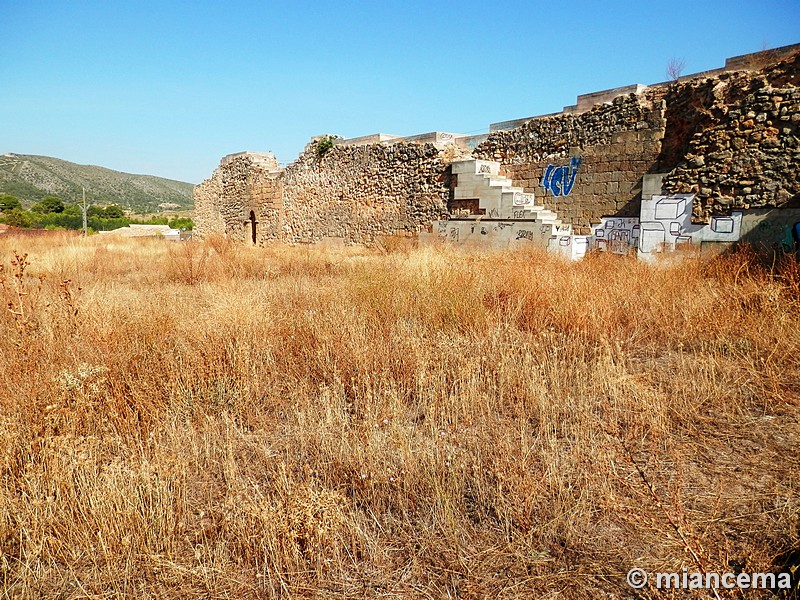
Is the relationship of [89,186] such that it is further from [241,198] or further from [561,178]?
[561,178]

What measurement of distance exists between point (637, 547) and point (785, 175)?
31.8 feet

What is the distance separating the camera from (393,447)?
Result: 2877mm

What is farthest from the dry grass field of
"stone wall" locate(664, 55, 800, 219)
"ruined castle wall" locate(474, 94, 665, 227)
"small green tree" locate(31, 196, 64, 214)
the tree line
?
"small green tree" locate(31, 196, 64, 214)

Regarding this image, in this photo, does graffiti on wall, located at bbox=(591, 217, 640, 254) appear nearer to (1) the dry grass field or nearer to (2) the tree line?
(1) the dry grass field

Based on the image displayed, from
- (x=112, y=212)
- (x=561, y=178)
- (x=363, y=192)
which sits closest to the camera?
(x=561, y=178)

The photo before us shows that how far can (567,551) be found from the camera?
2.15 metres

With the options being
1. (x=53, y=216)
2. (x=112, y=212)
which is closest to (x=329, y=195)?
(x=53, y=216)

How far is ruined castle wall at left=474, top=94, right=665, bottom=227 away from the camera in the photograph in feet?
37.8

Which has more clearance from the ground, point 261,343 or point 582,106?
point 582,106

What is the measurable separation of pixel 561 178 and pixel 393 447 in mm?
11598

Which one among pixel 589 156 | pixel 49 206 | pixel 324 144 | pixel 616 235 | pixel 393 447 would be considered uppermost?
pixel 324 144

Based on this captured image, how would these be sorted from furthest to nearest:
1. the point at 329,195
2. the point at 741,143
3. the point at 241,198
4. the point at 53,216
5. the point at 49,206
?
the point at 49,206 → the point at 53,216 → the point at 241,198 → the point at 329,195 → the point at 741,143

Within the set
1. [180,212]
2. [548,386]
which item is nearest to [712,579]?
[548,386]

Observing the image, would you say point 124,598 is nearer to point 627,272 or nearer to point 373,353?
point 373,353
